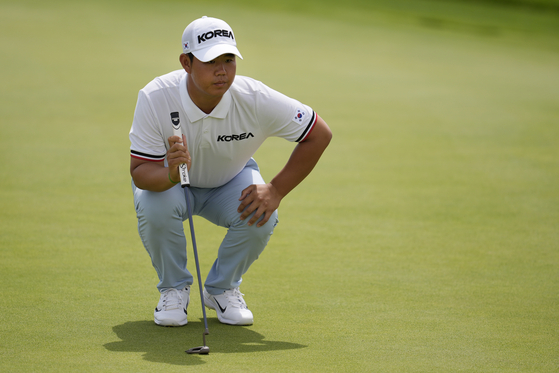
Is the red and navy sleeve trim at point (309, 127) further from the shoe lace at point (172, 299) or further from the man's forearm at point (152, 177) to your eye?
the shoe lace at point (172, 299)

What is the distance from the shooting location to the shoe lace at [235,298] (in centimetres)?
323

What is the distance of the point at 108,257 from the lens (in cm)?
397

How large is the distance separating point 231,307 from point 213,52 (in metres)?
1.14

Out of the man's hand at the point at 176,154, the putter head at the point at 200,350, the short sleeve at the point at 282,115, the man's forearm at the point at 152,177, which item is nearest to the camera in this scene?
the putter head at the point at 200,350

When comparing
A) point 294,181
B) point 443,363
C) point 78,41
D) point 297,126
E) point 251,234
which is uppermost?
point 78,41

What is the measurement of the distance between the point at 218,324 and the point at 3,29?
9876mm

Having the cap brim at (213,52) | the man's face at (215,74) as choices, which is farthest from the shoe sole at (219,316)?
the cap brim at (213,52)

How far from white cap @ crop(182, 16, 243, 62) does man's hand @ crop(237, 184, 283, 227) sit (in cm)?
62

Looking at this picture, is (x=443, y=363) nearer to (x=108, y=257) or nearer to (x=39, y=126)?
(x=108, y=257)

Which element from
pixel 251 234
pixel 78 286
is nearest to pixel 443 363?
pixel 251 234

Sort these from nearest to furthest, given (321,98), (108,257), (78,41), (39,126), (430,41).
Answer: (108,257) < (39,126) < (321,98) < (78,41) < (430,41)

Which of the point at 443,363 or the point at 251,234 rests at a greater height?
the point at 251,234

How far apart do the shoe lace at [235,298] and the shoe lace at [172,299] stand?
8.8 inches

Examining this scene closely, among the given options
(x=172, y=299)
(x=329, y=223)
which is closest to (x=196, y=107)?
(x=172, y=299)
